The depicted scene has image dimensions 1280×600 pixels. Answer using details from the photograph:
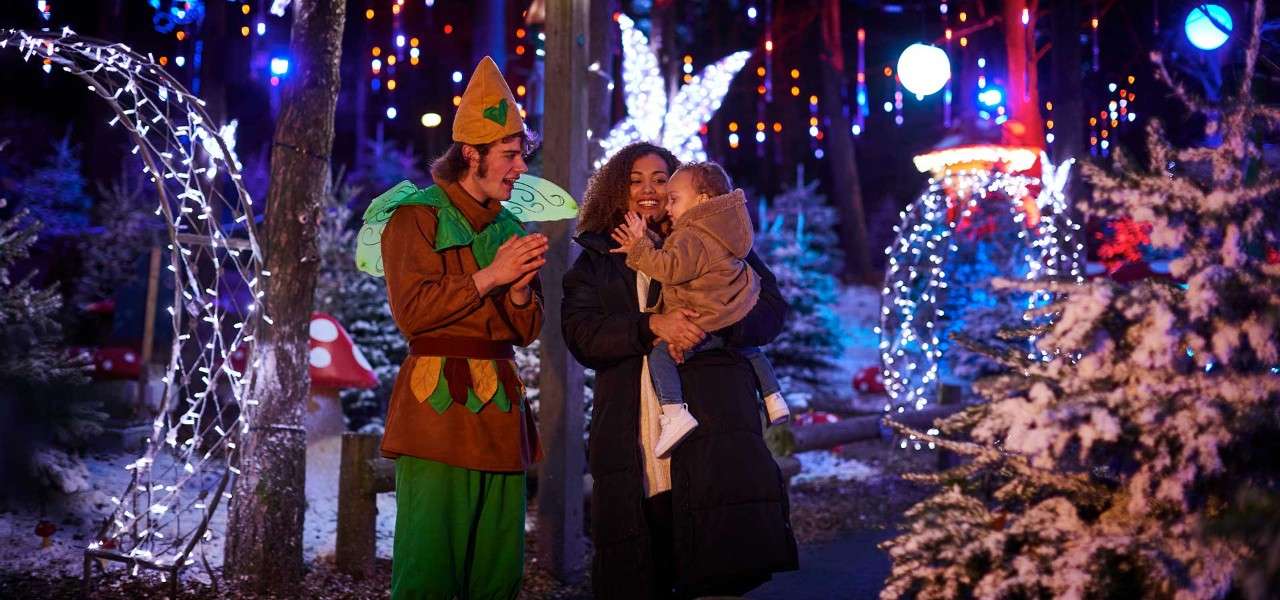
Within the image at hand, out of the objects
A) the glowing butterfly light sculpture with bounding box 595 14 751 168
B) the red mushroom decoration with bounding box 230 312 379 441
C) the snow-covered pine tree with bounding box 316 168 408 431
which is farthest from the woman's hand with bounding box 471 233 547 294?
the snow-covered pine tree with bounding box 316 168 408 431

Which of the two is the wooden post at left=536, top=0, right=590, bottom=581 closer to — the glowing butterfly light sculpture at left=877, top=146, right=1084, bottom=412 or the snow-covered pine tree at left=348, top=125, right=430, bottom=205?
the glowing butterfly light sculpture at left=877, top=146, right=1084, bottom=412

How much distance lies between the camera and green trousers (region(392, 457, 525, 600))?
3.56 m

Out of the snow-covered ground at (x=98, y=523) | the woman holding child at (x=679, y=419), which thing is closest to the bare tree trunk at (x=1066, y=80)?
the snow-covered ground at (x=98, y=523)

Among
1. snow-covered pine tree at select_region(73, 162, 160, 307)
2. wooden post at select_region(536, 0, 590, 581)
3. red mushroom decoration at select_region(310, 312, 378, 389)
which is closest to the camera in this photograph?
wooden post at select_region(536, 0, 590, 581)

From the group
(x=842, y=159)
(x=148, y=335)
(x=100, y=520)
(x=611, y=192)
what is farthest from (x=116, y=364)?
(x=842, y=159)

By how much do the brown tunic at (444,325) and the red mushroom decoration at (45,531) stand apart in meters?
3.44

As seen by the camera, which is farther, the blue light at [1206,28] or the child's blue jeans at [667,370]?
the blue light at [1206,28]

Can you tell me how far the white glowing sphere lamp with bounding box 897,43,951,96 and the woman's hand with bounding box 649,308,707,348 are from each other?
26.1ft

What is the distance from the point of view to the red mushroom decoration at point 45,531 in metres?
6.12

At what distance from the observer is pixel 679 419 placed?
374cm

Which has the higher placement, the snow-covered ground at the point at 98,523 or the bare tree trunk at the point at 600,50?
the bare tree trunk at the point at 600,50

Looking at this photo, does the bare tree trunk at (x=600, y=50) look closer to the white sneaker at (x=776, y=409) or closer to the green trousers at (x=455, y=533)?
the white sneaker at (x=776, y=409)

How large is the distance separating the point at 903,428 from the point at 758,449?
0.83m

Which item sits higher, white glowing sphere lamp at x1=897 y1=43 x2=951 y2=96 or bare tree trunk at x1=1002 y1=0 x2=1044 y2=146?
bare tree trunk at x1=1002 y1=0 x2=1044 y2=146
